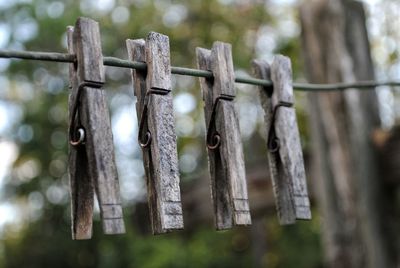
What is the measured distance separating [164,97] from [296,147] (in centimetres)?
46

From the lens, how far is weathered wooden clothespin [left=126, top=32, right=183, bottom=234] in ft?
5.30

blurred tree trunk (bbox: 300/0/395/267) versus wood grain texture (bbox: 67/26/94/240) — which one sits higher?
blurred tree trunk (bbox: 300/0/395/267)

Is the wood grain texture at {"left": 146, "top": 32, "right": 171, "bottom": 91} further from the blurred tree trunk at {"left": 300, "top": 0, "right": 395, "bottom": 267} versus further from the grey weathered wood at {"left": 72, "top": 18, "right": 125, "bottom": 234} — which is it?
the blurred tree trunk at {"left": 300, "top": 0, "right": 395, "bottom": 267}

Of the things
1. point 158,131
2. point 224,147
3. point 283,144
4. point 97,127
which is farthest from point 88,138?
point 283,144

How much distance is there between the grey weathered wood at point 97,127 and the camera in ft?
4.97

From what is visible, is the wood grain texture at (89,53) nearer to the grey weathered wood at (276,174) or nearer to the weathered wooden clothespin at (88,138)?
the weathered wooden clothespin at (88,138)

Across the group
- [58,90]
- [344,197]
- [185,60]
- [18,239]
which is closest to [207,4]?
[185,60]

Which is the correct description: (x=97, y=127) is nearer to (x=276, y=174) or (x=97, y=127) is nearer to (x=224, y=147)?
(x=224, y=147)

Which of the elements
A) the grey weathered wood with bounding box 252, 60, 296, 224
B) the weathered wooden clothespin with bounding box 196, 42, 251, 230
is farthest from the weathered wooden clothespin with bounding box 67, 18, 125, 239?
the grey weathered wood with bounding box 252, 60, 296, 224

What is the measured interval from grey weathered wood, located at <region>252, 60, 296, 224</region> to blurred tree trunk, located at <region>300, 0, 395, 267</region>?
176cm

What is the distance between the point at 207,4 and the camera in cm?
824

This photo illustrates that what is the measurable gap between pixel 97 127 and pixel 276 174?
61 centimetres

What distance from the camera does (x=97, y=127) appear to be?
156 centimetres

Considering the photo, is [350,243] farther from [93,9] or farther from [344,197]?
[93,9]
